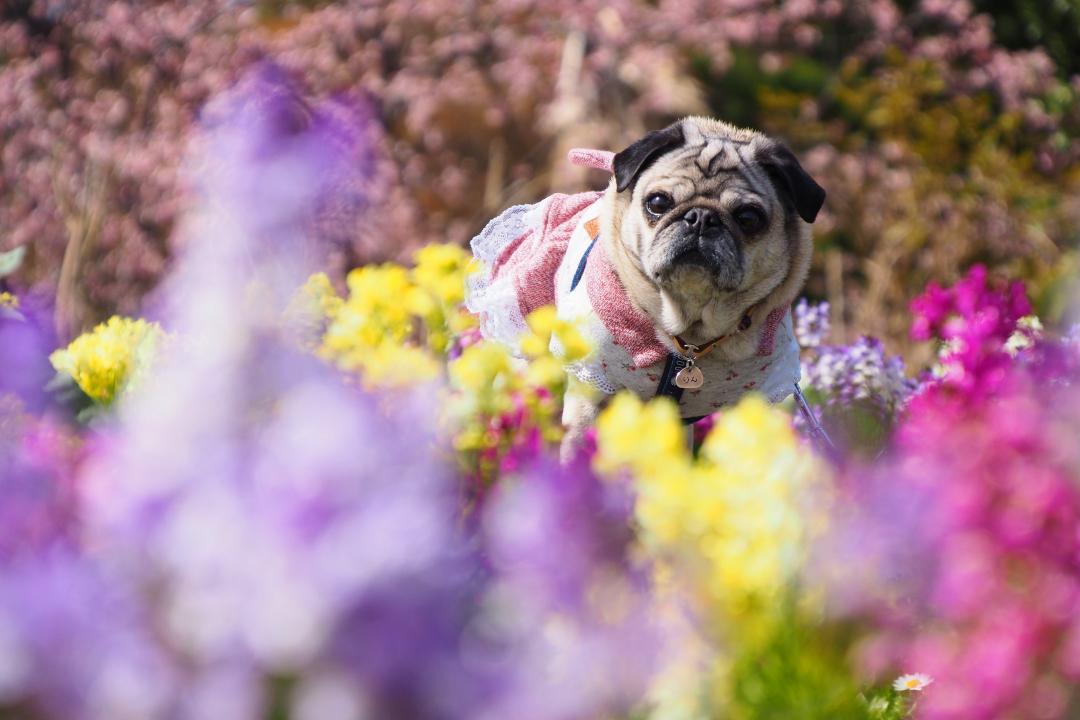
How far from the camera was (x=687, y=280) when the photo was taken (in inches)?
111

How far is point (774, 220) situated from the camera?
297 centimetres

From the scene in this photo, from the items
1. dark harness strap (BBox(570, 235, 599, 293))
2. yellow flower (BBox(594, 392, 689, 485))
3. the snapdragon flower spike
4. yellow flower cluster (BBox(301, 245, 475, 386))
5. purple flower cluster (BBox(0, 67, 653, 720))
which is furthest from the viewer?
dark harness strap (BBox(570, 235, 599, 293))

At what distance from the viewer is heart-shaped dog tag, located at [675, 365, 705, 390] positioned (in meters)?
2.81

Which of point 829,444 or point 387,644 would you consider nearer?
point 387,644

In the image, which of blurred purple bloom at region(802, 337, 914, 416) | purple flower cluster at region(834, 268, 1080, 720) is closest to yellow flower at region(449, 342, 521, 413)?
purple flower cluster at region(834, 268, 1080, 720)

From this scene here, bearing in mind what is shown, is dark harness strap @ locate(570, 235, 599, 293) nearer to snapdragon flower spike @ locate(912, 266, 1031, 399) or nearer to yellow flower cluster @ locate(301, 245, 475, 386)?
yellow flower cluster @ locate(301, 245, 475, 386)

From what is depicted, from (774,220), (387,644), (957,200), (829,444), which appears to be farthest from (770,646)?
(957,200)

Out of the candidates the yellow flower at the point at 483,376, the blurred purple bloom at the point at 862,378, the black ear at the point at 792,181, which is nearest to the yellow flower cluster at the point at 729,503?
the yellow flower at the point at 483,376

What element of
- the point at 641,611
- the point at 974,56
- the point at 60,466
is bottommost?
the point at 974,56

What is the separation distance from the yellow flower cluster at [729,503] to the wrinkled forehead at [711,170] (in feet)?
6.45

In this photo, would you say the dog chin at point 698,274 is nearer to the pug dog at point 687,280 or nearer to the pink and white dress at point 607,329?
the pug dog at point 687,280

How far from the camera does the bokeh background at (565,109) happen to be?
22.2 feet

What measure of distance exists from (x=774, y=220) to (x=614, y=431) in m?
2.11

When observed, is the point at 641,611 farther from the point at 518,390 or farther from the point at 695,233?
the point at 695,233
